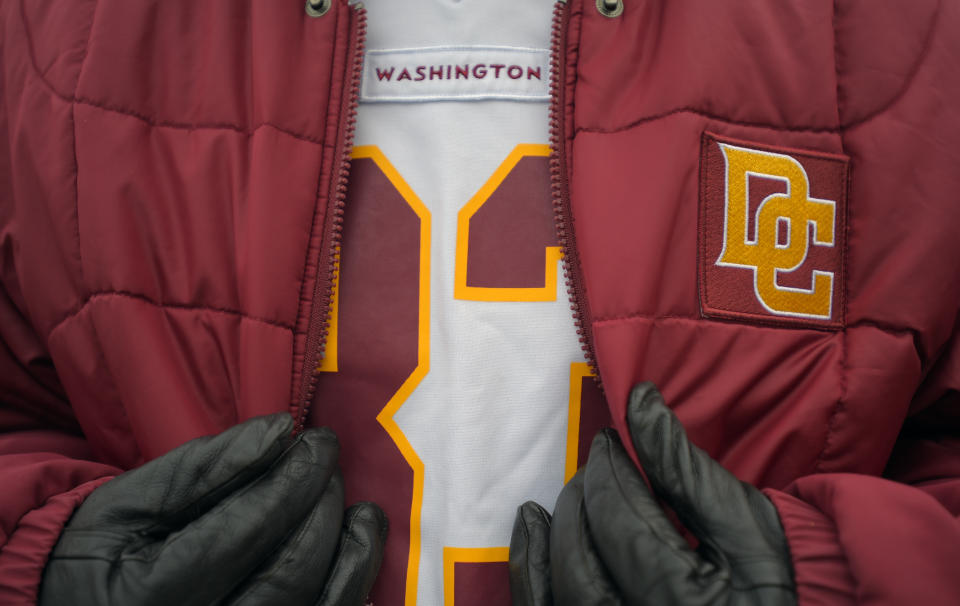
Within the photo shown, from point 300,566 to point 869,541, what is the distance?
0.56 m

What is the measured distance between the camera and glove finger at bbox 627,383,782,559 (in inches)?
26.7

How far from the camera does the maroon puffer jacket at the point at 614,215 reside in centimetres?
80

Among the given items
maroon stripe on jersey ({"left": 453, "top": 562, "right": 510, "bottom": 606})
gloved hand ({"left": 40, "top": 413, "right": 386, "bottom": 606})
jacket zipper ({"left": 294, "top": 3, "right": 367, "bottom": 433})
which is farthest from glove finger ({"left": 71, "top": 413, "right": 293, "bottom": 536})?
maroon stripe on jersey ({"left": 453, "top": 562, "right": 510, "bottom": 606})

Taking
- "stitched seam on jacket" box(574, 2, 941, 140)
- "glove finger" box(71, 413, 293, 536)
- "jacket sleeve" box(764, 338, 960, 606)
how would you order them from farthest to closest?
"stitched seam on jacket" box(574, 2, 941, 140) < "glove finger" box(71, 413, 293, 536) < "jacket sleeve" box(764, 338, 960, 606)

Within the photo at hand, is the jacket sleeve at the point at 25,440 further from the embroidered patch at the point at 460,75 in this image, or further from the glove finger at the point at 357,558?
the embroidered patch at the point at 460,75

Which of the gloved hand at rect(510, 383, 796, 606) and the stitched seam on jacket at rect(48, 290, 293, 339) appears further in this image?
the stitched seam on jacket at rect(48, 290, 293, 339)

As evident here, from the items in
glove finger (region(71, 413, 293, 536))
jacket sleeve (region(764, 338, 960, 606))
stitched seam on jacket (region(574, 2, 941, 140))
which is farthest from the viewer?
stitched seam on jacket (region(574, 2, 941, 140))

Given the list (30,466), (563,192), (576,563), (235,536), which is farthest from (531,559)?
(30,466)

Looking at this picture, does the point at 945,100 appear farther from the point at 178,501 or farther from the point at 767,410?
the point at 178,501

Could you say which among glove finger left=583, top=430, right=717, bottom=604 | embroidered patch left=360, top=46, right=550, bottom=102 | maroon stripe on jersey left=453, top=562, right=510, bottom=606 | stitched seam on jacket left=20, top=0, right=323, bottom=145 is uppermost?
embroidered patch left=360, top=46, right=550, bottom=102

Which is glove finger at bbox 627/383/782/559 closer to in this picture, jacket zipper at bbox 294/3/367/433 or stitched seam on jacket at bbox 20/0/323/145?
jacket zipper at bbox 294/3/367/433

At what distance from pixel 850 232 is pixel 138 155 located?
852mm

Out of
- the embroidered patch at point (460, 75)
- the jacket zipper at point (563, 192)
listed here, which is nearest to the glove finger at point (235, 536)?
the jacket zipper at point (563, 192)

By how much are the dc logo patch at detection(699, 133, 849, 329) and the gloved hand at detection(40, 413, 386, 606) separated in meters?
0.50
